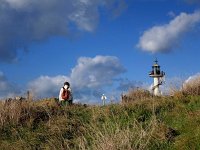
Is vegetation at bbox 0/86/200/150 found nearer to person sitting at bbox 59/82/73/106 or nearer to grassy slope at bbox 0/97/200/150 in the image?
grassy slope at bbox 0/97/200/150

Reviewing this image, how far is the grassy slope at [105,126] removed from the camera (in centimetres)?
1439

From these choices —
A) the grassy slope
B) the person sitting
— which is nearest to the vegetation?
the grassy slope

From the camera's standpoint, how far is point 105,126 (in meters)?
17.0

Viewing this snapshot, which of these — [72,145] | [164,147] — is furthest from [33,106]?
[164,147]

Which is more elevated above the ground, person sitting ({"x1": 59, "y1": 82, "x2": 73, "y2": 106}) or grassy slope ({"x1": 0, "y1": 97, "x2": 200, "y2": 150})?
person sitting ({"x1": 59, "y1": 82, "x2": 73, "y2": 106})

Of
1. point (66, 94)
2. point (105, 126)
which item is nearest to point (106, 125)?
point (105, 126)

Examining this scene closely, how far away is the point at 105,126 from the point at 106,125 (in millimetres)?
586

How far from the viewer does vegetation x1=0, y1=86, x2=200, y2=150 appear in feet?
47.2

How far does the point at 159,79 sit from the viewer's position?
177 ft

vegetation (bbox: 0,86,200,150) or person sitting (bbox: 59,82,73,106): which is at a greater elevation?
person sitting (bbox: 59,82,73,106)

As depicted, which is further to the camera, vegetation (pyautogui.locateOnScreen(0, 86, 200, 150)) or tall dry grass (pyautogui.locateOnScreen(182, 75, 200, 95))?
tall dry grass (pyautogui.locateOnScreen(182, 75, 200, 95))

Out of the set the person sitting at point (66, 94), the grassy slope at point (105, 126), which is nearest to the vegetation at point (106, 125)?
the grassy slope at point (105, 126)

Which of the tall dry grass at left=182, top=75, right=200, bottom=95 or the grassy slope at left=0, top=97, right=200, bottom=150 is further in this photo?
the tall dry grass at left=182, top=75, right=200, bottom=95

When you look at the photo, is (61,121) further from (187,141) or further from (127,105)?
(187,141)
